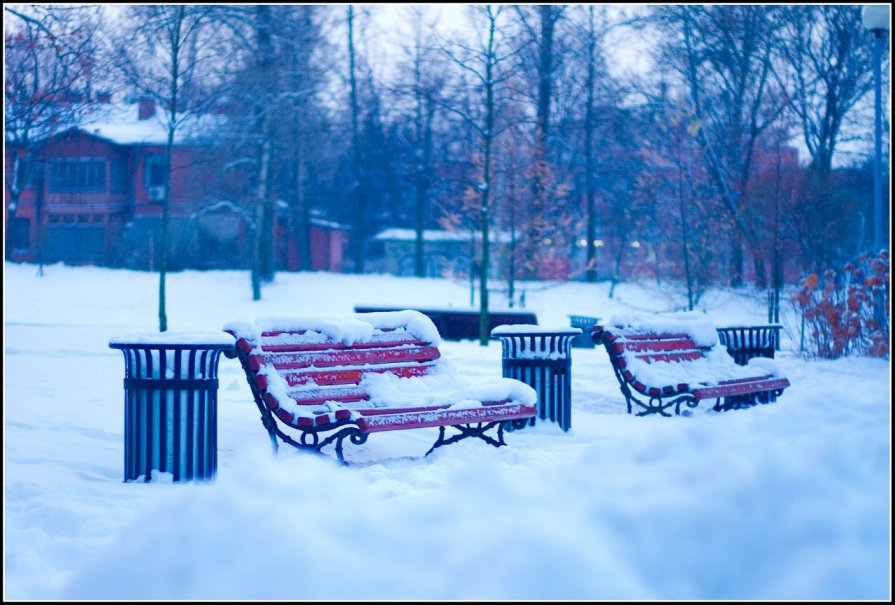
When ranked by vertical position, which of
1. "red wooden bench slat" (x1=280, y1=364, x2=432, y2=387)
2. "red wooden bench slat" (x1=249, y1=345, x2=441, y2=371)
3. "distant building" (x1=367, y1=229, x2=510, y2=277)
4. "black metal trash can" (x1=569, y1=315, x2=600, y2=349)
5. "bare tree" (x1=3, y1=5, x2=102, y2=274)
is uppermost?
"bare tree" (x1=3, y1=5, x2=102, y2=274)

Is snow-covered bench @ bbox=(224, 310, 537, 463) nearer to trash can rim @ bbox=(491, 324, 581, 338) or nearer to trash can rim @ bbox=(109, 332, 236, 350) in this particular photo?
trash can rim @ bbox=(109, 332, 236, 350)

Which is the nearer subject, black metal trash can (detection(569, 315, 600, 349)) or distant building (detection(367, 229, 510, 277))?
black metal trash can (detection(569, 315, 600, 349))

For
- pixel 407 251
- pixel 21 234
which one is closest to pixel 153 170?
pixel 21 234

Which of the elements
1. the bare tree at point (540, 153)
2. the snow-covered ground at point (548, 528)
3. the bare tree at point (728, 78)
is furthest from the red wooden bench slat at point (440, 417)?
the bare tree at point (728, 78)

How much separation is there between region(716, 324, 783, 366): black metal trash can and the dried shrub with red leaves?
2.54 metres

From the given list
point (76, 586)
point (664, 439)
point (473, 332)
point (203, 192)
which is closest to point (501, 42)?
point (473, 332)

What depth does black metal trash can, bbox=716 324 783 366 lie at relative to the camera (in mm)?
11031

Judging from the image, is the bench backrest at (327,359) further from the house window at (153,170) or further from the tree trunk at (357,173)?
the house window at (153,170)

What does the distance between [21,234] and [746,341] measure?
4023cm

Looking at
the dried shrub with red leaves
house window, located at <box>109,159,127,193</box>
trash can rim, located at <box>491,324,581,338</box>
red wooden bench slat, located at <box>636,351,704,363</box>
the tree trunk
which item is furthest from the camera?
house window, located at <box>109,159,127,193</box>

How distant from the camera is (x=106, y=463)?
246 inches

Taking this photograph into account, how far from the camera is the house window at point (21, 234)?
141ft

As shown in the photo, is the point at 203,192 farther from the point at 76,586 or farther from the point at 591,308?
the point at 76,586

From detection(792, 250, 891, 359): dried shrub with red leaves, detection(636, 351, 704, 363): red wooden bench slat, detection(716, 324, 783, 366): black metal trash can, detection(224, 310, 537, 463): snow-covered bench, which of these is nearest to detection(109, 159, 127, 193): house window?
detection(792, 250, 891, 359): dried shrub with red leaves
